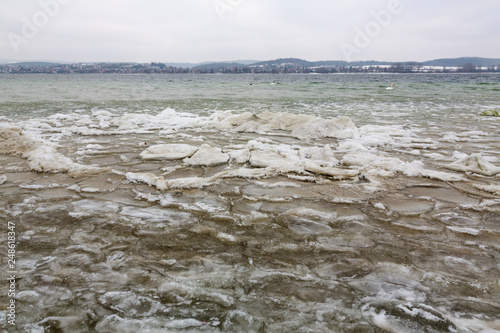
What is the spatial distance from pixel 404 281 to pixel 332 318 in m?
0.69

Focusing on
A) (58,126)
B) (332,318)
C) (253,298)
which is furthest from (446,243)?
(58,126)

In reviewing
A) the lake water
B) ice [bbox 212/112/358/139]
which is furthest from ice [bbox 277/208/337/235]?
ice [bbox 212/112/358/139]

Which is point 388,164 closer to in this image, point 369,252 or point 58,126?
point 369,252

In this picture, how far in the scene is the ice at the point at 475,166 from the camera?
4383 millimetres

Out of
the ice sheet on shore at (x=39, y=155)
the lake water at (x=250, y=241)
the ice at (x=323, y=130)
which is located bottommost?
the lake water at (x=250, y=241)

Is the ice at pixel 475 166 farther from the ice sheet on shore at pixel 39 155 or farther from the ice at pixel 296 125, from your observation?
the ice sheet on shore at pixel 39 155

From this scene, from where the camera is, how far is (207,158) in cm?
498

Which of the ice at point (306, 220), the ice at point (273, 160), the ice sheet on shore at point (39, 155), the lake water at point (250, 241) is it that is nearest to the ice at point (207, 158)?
the lake water at point (250, 241)

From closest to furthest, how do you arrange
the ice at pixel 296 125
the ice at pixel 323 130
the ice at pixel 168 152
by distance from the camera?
the ice at pixel 168 152, the ice at pixel 323 130, the ice at pixel 296 125

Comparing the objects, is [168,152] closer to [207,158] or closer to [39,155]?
[207,158]

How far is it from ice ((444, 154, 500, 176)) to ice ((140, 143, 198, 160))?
14.2 ft

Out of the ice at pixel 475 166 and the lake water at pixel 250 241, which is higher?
the ice at pixel 475 166

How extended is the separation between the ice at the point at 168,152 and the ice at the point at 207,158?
0.98ft

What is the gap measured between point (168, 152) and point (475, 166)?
500cm
